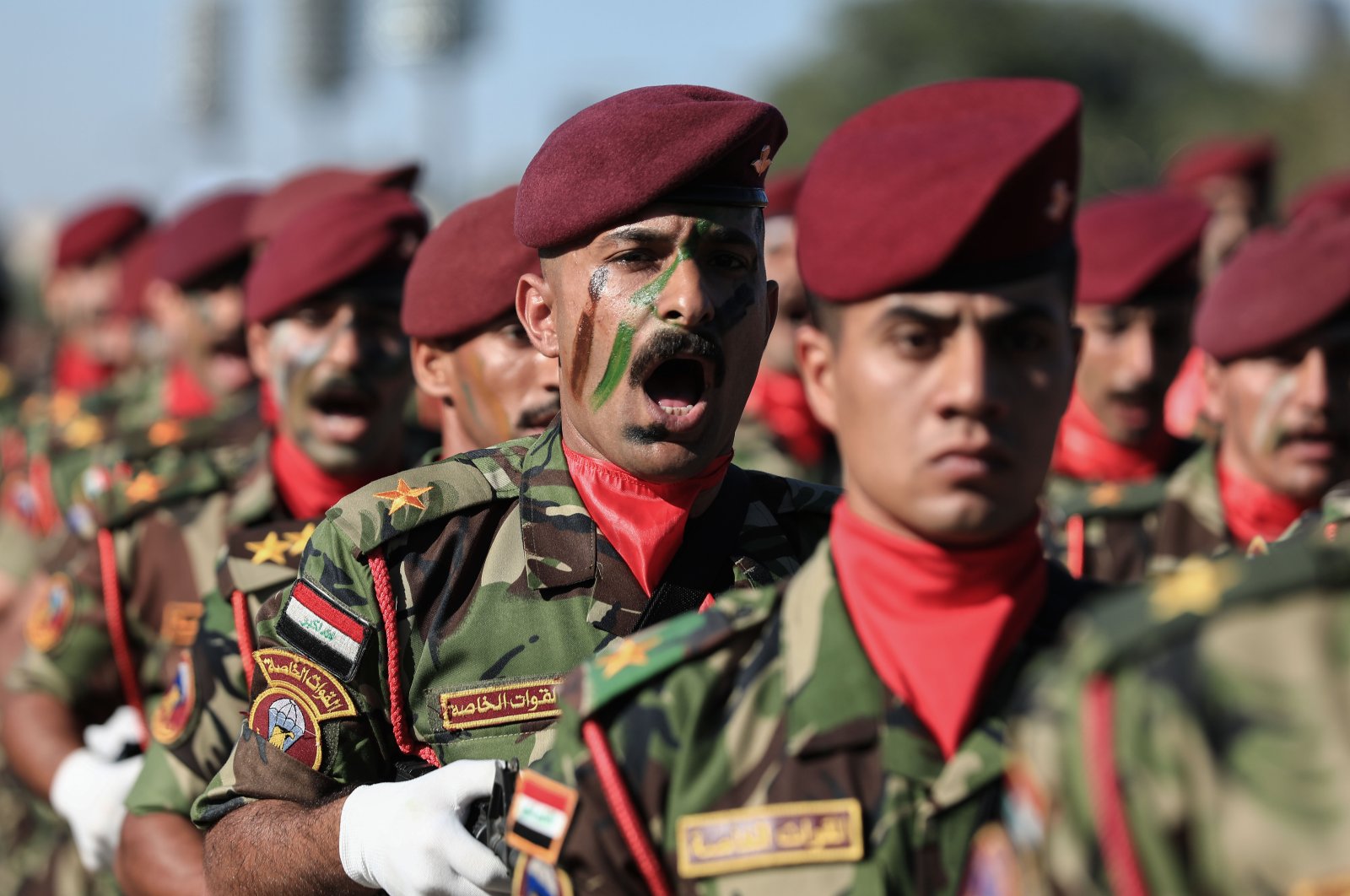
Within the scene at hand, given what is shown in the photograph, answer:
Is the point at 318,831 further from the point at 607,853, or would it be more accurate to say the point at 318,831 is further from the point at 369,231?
the point at 369,231

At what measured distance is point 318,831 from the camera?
333 centimetres

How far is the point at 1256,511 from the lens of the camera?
17.6 feet

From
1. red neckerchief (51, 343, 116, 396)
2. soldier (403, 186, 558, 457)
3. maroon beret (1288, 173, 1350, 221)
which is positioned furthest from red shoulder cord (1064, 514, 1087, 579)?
red neckerchief (51, 343, 116, 396)

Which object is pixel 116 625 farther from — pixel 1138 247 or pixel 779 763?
pixel 1138 247

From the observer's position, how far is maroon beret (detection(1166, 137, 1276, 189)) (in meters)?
11.3

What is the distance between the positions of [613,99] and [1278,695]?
2.04 m

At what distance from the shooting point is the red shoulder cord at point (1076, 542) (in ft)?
17.8

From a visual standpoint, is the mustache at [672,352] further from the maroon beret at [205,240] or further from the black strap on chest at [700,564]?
the maroon beret at [205,240]

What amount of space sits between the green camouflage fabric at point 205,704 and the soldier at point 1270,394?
2.66 meters

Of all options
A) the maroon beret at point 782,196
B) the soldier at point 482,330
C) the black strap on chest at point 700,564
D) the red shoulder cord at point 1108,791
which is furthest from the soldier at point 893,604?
the maroon beret at point 782,196

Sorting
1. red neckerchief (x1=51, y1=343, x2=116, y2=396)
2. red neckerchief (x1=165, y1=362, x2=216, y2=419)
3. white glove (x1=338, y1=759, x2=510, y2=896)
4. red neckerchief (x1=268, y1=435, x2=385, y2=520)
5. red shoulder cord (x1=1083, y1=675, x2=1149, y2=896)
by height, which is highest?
red shoulder cord (x1=1083, y1=675, x2=1149, y2=896)

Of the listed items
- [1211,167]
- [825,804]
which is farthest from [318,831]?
[1211,167]

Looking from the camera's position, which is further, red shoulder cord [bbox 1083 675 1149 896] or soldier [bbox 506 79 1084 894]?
soldier [bbox 506 79 1084 894]

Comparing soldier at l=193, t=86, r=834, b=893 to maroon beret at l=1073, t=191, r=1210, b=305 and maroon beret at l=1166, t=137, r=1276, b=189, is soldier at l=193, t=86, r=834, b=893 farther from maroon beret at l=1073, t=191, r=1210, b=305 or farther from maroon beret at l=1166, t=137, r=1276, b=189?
maroon beret at l=1166, t=137, r=1276, b=189
